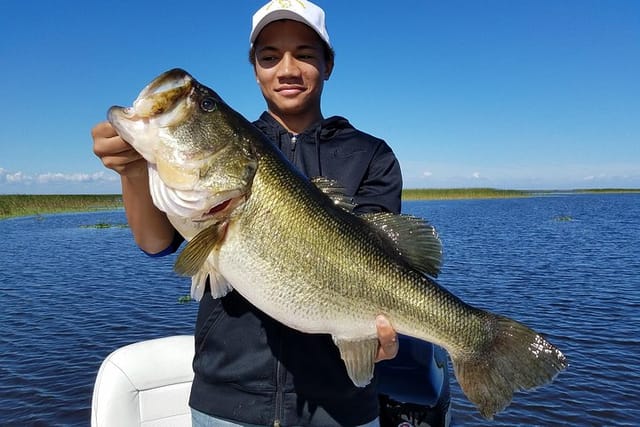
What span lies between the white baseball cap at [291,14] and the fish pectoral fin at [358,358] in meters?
1.98

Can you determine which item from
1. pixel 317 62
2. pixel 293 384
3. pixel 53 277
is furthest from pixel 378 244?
pixel 53 277

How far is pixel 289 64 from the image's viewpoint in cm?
329

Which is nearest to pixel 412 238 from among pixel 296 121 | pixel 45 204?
pixel 296 121

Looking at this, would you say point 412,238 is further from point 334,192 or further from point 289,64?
point 289,64

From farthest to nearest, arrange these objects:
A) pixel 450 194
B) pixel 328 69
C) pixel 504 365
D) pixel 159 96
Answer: pixel 450 194
pixel 328 69
pixel 504 365
pixel 159 96

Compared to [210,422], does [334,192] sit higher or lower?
higher

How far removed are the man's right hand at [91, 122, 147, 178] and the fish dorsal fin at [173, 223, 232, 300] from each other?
0.55 m

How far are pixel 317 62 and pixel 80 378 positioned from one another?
356 inches

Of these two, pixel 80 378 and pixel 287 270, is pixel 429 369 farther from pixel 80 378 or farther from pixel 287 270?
pixel 80 378

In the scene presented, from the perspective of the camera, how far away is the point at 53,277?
60.4ft

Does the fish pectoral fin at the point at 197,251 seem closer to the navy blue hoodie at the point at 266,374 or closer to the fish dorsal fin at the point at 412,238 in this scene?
the navy blue hoodie at the point at 266,374

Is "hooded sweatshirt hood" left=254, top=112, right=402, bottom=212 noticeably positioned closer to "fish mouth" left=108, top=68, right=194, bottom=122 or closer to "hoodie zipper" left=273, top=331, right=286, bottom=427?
"fish mouth" left=108, top=68, right=194, bottom=122

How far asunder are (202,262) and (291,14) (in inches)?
66.1

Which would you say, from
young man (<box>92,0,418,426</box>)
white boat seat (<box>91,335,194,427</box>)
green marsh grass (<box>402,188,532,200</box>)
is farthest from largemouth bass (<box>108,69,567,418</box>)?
green marsh grass (<box>402,188,532,200</box>)
